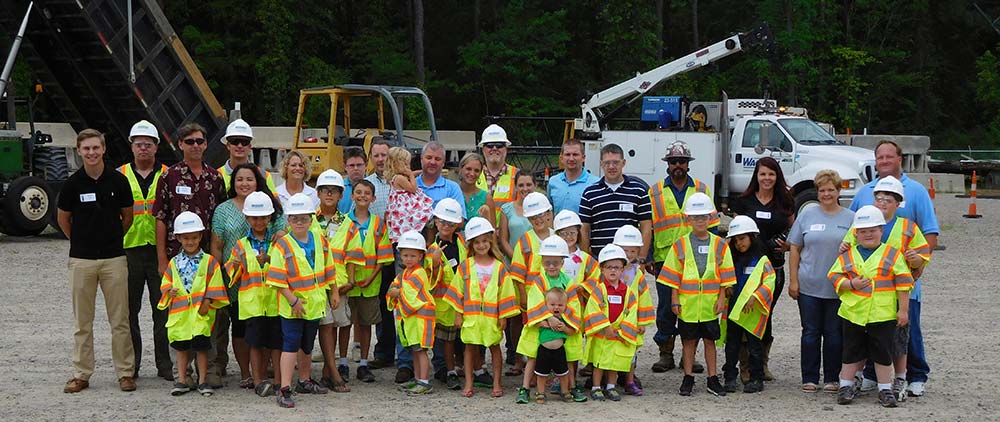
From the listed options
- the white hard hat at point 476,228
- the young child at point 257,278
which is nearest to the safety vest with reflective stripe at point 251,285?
the young child at point 257,278

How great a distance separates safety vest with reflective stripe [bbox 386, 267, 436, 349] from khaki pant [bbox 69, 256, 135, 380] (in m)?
1.86

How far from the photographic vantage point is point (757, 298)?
7.73m

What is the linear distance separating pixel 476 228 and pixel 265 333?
1.58 metres

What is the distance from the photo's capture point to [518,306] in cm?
777

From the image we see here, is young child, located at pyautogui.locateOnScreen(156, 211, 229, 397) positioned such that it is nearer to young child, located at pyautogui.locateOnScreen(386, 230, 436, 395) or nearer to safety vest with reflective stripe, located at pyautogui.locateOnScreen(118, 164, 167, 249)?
safety vest with reflective stripe, located at pyautogui.locateOnScreen(118, 164, 167, 249)

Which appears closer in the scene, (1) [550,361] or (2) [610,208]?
(1) [550,361]

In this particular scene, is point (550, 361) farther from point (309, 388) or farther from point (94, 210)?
point (94, 210)

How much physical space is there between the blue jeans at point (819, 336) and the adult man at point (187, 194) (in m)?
4.07

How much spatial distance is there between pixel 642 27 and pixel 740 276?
37430 millimetres

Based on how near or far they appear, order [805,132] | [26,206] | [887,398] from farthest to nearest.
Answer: [805,132] < [26,206] < [887,398]

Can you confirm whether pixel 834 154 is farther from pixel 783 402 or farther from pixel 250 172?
pixel 250 172

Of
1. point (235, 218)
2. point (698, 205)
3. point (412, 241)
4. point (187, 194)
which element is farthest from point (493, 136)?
point (187, 194)

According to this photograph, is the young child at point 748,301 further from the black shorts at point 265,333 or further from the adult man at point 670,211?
the black shorts at point 265,333

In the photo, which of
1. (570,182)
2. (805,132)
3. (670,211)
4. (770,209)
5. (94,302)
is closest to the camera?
(94,302)
